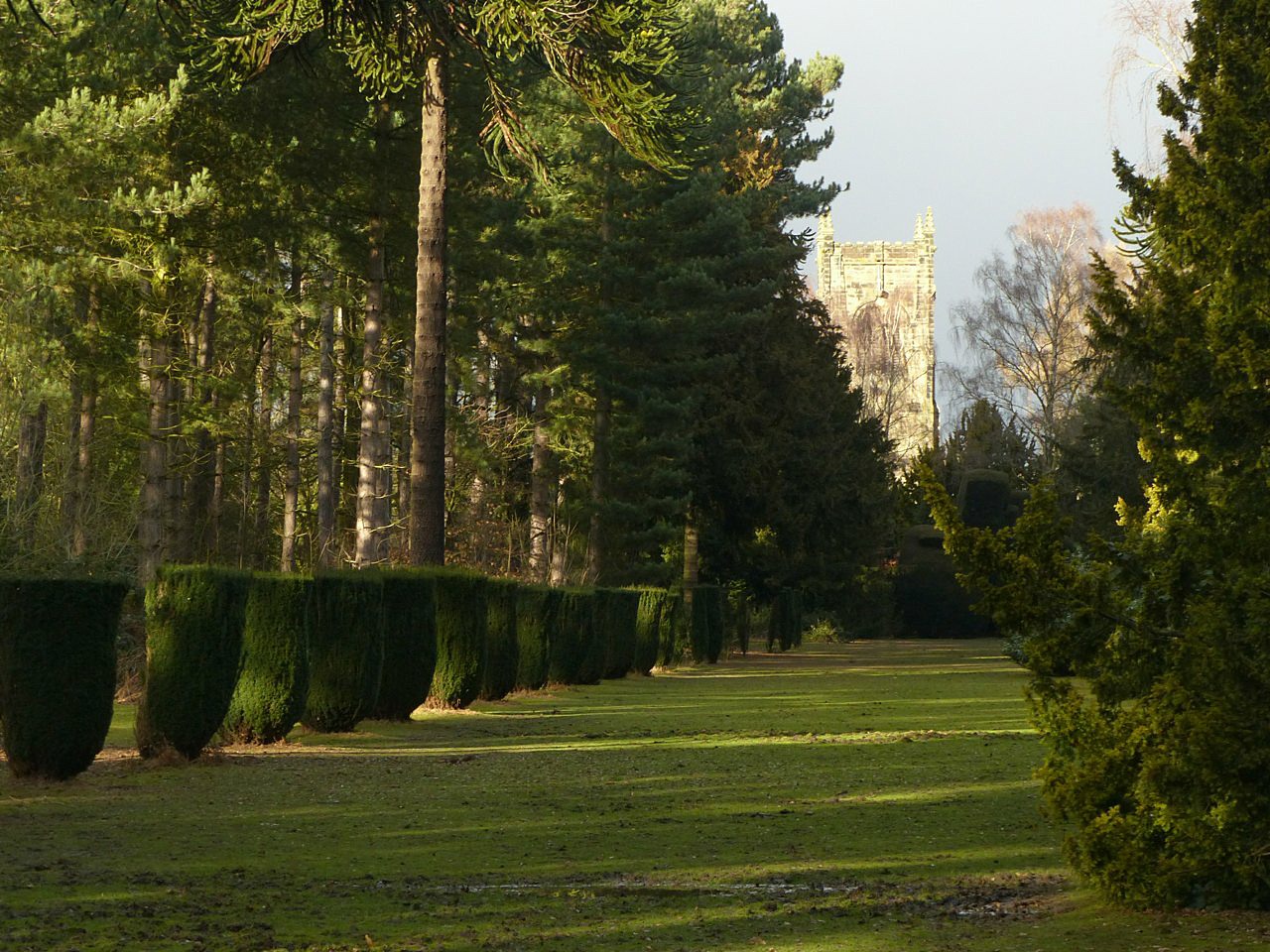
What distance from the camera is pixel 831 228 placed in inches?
4695

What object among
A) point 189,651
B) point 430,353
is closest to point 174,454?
point 430,353

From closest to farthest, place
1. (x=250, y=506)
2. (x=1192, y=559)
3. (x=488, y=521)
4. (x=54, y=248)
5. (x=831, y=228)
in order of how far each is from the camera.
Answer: (x=1192, y=559) < (x=54, y=248) < (x=488, y=521) < (x=250, y=506) < (x=831, y=228)

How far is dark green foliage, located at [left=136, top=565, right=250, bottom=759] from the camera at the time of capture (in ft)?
40.6

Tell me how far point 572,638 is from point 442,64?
30.2 feet

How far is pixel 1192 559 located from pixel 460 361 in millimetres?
33720

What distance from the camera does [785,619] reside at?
44.1 metres

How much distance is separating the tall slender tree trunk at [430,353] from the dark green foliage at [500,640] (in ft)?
2.97

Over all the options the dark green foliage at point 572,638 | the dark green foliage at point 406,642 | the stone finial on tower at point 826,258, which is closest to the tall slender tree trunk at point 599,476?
the dark green foliage at point 572,638

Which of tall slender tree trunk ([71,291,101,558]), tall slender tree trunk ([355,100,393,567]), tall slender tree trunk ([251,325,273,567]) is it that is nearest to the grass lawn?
tall slender tree trunk ([71,291,101,558])

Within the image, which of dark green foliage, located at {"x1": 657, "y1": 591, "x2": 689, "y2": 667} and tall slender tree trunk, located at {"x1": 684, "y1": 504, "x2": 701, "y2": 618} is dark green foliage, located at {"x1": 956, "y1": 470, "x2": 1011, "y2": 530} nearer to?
tall slender tree trunk, located at {"x1": 684, "y1": 504, "x2": 701, "y2": 618}

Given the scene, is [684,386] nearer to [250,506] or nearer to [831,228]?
[250,506]

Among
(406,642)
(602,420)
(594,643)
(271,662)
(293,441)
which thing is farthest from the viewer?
(602,420)

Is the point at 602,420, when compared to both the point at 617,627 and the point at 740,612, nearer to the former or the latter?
the point at 617,627

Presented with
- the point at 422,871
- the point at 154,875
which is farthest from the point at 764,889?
the point at 154,875
